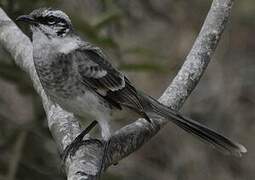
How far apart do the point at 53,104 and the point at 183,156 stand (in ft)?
11.4

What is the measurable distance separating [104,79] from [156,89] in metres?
5.02

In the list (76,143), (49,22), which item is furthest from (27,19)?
(76,143)

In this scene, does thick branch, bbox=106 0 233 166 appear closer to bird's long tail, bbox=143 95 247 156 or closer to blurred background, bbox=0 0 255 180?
bird's long tail, bbox=143 95 247 156

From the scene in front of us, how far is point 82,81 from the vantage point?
4.73 metres

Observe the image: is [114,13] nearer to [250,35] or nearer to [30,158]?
[30,158]

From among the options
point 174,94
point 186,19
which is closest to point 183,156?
point 186,19

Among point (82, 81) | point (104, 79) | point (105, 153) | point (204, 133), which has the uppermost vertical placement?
point (204, 133)

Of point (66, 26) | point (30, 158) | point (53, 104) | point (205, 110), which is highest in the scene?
point (205, 110)

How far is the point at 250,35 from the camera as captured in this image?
10.5 meters

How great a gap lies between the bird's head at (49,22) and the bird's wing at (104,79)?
179 mm

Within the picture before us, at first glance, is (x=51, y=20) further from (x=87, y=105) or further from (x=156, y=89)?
(x=156, y=89)

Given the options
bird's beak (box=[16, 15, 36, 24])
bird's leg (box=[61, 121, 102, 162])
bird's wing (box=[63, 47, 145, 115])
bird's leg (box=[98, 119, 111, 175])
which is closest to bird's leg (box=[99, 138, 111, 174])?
bird's leg (box=[98, 119, 111, 175])

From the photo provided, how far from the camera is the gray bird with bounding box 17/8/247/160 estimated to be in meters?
4.67

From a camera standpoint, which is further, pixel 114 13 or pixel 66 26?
pixel 114 13
